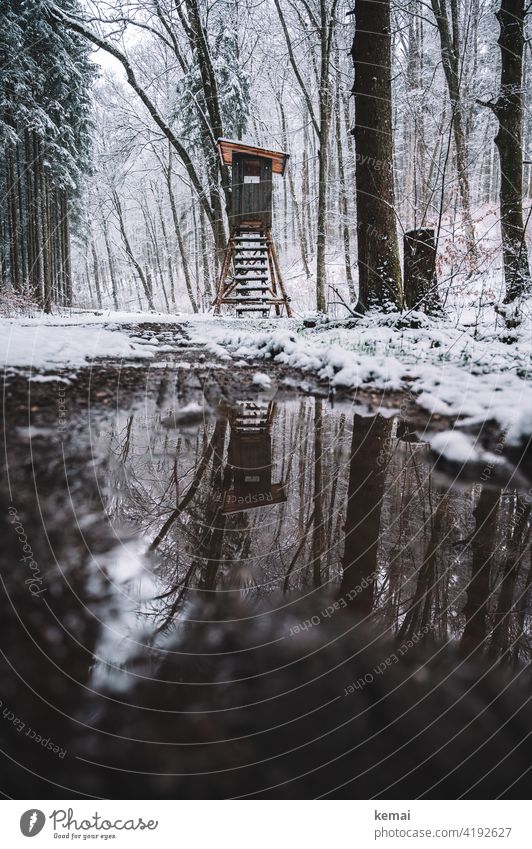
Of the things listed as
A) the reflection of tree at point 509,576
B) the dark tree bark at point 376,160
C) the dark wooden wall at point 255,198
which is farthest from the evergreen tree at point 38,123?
the reflection of tree at point 509,576

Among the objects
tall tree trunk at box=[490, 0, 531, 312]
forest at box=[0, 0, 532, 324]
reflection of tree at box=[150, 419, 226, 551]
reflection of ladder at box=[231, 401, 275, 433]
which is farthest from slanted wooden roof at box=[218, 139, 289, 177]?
reflection of tree at box=[150, 419, 226, 551]

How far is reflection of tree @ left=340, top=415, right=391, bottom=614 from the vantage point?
61.7 inches

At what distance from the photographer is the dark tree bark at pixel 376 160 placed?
5.75 meters

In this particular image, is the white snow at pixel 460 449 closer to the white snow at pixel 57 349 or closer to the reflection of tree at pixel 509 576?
the reflection of tree at pixel 509 576

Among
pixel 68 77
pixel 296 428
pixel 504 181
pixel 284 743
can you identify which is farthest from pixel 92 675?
pixel 68 77

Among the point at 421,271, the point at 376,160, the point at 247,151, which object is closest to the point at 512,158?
the point at 376,160

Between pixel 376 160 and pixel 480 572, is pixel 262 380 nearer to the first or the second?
pixel 480 572

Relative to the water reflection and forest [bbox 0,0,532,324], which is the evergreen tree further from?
the water reflection

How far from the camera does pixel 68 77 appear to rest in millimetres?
12906

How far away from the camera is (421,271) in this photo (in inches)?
228

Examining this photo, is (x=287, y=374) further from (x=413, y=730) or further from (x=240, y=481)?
(x=413, y=730)
